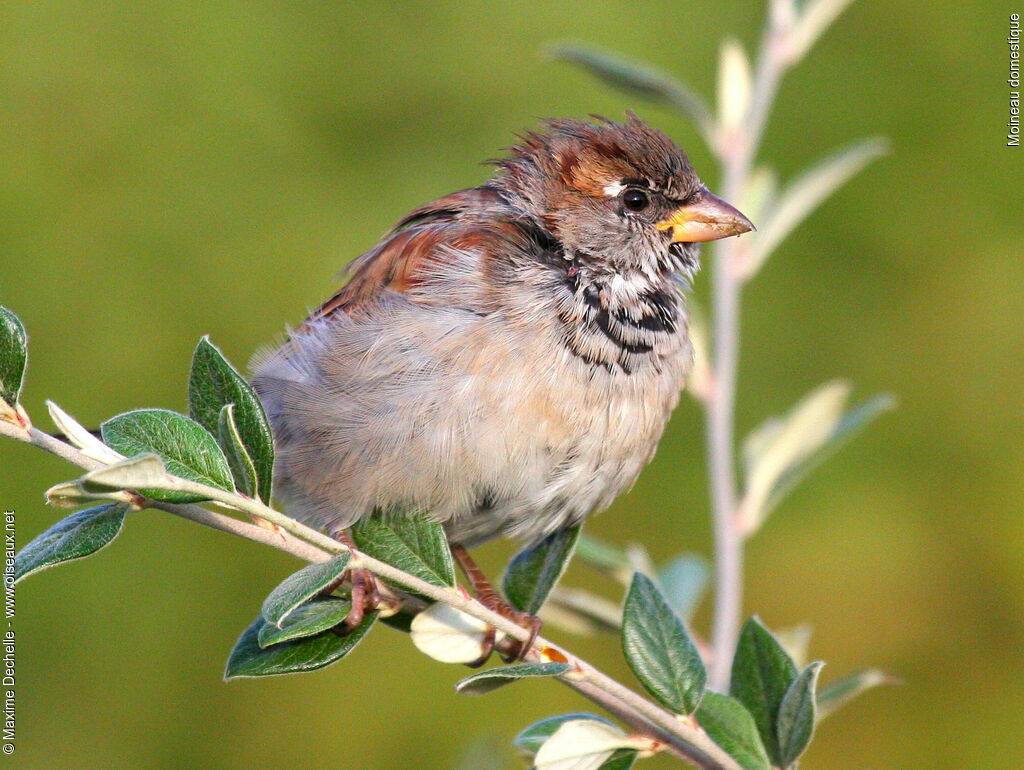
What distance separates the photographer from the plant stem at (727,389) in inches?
94.5

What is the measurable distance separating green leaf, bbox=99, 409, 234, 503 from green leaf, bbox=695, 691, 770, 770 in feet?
2.72

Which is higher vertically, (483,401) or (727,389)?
(727,389)

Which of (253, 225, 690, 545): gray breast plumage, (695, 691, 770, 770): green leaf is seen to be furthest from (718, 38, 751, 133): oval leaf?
(695, 691, 770, 770): green leaf

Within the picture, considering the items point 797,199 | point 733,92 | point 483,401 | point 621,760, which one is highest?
point 733,92

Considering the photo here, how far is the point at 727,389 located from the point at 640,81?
29.4 inches

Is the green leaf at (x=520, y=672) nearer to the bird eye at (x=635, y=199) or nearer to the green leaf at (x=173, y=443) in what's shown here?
the green leaf at (x=173, y=443)

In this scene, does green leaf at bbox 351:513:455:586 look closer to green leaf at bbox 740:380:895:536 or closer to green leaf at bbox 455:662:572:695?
green leaf at bbox 455:662:572:695

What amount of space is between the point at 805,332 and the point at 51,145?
9.75ft

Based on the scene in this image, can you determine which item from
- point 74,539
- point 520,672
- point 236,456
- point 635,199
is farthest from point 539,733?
point 635,199

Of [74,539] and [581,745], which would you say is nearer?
[74,539]

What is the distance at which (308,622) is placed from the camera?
68.6 inches

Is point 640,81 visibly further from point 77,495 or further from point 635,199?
point 77,495

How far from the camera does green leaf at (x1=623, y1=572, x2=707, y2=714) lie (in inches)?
71.1

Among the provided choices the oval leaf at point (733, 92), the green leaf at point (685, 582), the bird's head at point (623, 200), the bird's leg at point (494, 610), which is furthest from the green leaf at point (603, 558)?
the oval leaf at point (733, 92)
